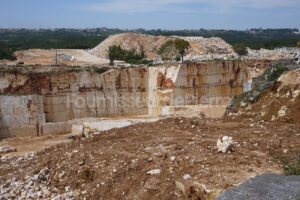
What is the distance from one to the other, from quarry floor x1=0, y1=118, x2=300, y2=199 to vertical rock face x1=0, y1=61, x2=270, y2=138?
949cm

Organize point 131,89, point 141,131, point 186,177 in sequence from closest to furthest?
point 186,177 < point 141,131 < point 131,89

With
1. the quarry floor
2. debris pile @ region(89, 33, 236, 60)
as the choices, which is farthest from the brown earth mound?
debris pile @ region(89, 33, 236, 60)

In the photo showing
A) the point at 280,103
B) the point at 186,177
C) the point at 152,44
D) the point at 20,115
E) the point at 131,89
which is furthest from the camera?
the point at 152,44

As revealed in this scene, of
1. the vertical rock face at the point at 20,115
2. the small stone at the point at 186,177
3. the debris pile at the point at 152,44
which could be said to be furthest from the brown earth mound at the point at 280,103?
the debris pile at the point at 152,44

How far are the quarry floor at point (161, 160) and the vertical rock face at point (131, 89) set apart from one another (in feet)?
31.1

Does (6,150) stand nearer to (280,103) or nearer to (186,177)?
(186,177)

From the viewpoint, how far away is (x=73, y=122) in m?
21.1

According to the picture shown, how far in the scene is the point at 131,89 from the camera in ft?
76.0

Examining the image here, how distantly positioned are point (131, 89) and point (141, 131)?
1120 cm

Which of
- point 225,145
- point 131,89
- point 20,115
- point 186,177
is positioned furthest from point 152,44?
point 186,177

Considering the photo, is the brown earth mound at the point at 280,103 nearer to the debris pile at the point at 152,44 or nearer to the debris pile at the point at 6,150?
the debris pile at the point at 6,150

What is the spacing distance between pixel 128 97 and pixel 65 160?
13585 mm

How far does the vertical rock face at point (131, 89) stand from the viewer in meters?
21.2

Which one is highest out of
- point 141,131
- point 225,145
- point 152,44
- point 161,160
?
point 152,44
